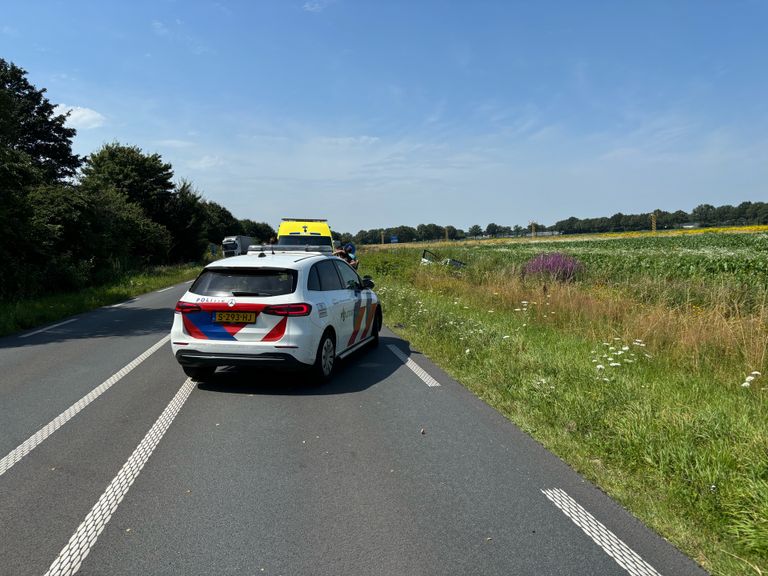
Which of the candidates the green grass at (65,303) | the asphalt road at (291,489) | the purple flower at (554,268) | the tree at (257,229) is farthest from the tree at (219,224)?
the asphalt road at (291,489)

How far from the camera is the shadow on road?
7082 mm

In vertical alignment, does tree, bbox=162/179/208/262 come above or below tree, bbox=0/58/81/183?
below

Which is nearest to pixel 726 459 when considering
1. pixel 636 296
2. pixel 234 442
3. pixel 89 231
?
pixel 234 442

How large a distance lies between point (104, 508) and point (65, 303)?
1468cm

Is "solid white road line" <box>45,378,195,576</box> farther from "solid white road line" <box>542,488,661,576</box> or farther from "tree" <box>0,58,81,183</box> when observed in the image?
"tree" <box>0,58,81,183</box>

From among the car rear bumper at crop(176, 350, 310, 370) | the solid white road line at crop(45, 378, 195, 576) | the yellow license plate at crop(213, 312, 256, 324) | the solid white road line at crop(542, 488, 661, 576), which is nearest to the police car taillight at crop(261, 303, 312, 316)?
the yellow license plate at crop(213, 312, 256, 324)

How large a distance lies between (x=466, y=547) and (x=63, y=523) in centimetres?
244

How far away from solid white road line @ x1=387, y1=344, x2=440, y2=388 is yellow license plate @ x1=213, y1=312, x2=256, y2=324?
2.33 meters

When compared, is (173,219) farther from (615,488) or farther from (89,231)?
(615,488)

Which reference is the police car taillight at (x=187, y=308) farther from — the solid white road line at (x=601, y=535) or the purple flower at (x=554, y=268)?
the purple flower at (x=554, y=268)

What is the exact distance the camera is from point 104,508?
3.79 metres

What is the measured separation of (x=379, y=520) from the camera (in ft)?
11.9

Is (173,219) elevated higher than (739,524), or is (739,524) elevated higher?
(173,219)

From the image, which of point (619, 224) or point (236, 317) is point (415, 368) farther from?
point (619, 224)
